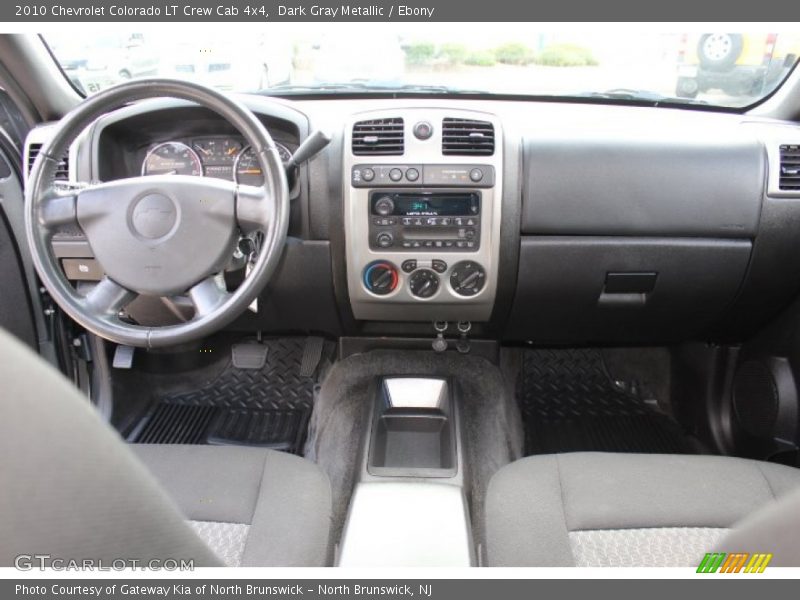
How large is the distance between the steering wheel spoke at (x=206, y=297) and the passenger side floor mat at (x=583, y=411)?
1.25 m

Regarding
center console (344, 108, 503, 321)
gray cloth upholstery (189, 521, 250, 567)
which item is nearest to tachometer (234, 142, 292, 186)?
center console (344, 108, 503, 321)

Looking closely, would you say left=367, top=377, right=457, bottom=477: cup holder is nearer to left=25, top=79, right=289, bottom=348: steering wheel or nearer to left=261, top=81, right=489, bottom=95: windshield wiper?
left=25, top=79, right=289, bottom=348: steering wheel

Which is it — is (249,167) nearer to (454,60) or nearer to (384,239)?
(384,239)

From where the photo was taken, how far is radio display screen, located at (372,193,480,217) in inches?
66.5

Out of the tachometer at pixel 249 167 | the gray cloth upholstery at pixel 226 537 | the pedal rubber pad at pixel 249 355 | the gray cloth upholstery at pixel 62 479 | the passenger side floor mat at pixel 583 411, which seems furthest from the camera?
the pedal rubber pad at pixel 249 355

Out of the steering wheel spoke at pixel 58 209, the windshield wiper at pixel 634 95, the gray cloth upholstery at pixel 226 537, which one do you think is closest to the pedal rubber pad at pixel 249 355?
the steering wheel spoke at pixel 58 209

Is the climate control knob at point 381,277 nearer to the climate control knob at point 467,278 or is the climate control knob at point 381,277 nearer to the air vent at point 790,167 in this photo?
the climate control knob at point 467,278

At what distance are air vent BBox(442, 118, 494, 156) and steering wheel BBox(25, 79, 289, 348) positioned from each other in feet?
1.60

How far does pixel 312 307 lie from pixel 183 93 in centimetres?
81

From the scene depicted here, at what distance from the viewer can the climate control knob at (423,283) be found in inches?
70.9

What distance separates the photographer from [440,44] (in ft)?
6.10

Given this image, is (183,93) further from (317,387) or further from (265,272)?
(317,387)

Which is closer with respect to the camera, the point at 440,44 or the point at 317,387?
the point at 440,44

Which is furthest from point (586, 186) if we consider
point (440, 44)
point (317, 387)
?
point (317, 387)
